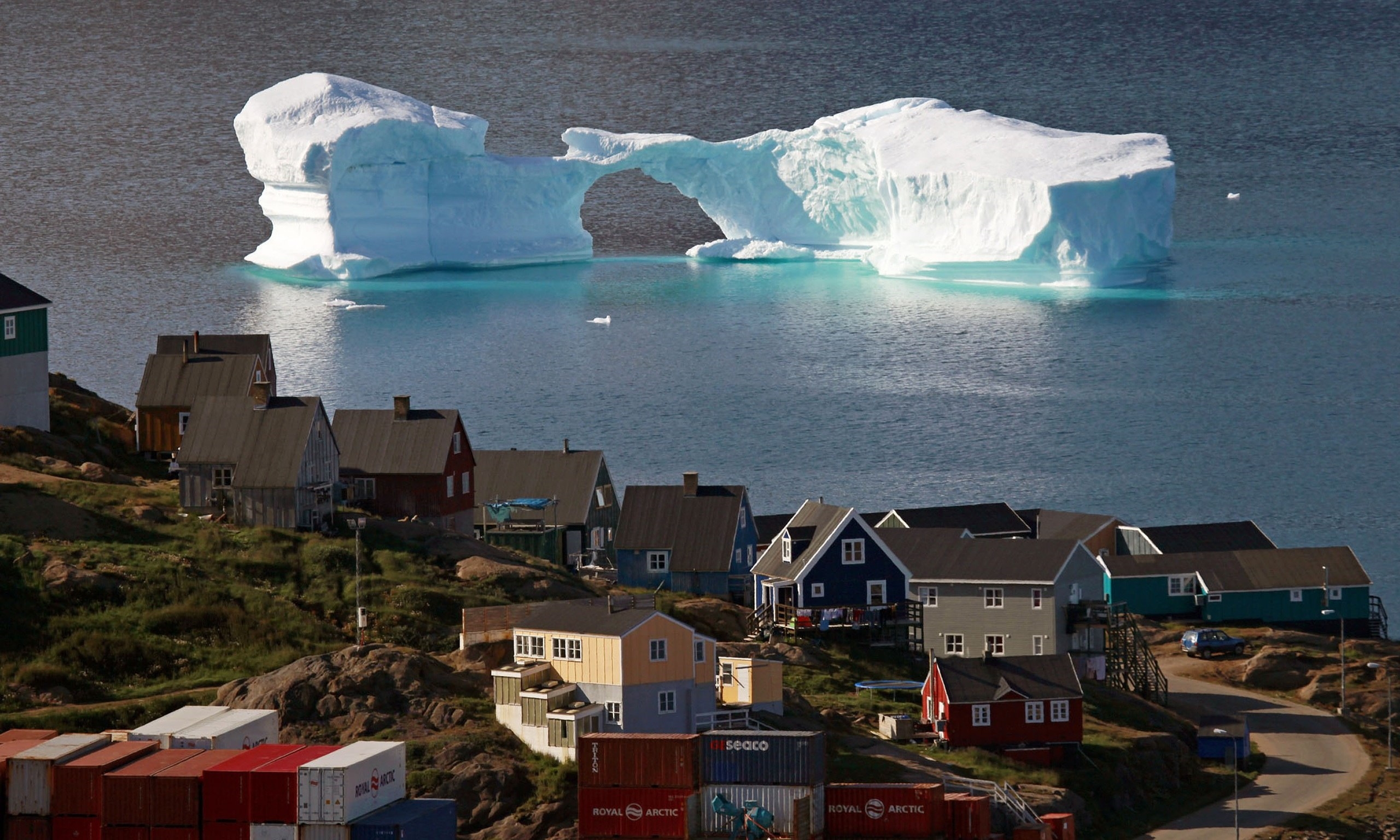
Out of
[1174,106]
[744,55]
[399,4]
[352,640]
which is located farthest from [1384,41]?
[352,640]

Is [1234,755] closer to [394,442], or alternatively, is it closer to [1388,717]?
[1388,717]

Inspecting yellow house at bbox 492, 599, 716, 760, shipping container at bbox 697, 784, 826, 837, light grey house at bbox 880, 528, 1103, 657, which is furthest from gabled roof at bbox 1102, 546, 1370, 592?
shipping container at bbox 697, 784, 826, 837

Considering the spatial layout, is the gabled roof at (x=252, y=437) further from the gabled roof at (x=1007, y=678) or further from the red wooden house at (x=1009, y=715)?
the red wooden house at (x=1009, y=715)

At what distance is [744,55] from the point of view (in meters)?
Answer: 167

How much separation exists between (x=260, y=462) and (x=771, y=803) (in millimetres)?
15792

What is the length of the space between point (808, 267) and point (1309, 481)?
1454 inches

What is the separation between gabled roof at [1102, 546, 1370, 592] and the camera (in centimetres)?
5206

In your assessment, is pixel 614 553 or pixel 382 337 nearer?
pixel 614 553

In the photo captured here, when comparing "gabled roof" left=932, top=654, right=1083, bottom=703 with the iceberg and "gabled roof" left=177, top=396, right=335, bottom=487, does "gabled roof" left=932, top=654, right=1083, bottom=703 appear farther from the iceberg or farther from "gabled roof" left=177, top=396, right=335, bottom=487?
the iceberg

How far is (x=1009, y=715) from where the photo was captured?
1503 inches

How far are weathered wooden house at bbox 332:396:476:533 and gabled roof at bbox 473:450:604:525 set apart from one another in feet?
7.36

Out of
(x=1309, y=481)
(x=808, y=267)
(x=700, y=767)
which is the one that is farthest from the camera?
(x=808, y=267)

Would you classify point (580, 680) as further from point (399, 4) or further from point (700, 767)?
point (399, 4)

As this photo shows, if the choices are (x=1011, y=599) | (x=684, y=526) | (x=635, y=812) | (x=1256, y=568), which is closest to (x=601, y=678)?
(x=635, y=812)
